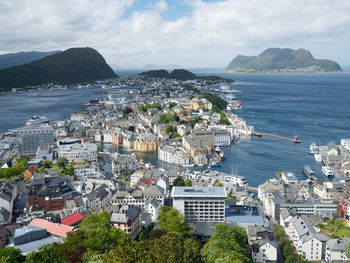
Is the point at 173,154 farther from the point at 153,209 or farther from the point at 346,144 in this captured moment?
the point at 346,144

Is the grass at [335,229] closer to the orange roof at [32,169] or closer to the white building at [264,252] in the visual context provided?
the white building at [264,252]

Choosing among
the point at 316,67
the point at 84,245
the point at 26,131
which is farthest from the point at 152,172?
the point at 316,67

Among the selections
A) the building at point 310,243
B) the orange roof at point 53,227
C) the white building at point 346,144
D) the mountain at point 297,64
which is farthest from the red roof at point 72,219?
the mountain at point 297,64

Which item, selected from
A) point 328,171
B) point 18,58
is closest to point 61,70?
point 18,58

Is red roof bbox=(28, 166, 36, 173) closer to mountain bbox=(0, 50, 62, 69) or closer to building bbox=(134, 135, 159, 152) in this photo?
building bbox=(134, 135, 159, 152)

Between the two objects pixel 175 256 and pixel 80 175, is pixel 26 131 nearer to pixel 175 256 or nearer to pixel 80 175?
pixel 80 175

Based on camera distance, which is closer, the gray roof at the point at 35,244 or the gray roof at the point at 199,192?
the gray roof at the point at 35,244
